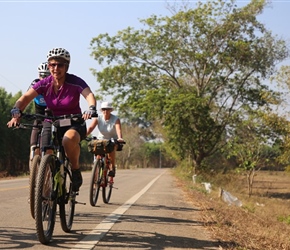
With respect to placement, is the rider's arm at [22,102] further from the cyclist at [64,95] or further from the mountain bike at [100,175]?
the mountain bike at [100,175]

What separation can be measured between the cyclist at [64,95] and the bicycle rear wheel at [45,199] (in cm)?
39

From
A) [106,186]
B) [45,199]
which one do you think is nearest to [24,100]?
[45,199]

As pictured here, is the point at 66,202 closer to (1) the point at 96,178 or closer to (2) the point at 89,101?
(2) the point at 89,101

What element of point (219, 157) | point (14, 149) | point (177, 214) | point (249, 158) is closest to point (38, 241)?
point (177, 214)

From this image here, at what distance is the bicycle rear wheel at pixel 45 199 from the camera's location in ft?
15.3

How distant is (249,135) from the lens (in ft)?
120

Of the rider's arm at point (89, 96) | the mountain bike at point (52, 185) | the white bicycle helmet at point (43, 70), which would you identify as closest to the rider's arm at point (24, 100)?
the mountain bike at point (52, 185)

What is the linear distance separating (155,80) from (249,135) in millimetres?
8372

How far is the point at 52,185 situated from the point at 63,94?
1086mm

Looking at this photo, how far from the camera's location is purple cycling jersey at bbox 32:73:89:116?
543 cm

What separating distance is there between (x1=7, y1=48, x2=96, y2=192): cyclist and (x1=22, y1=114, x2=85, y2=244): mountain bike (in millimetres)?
97

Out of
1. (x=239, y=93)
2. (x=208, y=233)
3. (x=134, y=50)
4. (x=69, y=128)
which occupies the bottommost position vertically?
(x=208, y=233)

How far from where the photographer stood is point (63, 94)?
5449 mm

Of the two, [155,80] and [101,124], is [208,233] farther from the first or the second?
[155,80]
